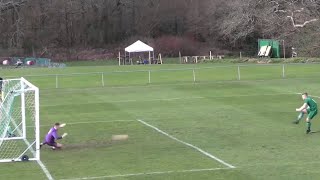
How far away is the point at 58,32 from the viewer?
93.8m

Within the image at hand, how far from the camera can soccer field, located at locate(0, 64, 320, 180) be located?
14406 millimetres

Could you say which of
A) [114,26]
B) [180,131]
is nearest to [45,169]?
[180,131]

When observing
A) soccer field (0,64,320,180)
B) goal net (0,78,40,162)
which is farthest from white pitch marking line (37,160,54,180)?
goal net (0,78,40,162)

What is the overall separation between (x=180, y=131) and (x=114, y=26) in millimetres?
77646

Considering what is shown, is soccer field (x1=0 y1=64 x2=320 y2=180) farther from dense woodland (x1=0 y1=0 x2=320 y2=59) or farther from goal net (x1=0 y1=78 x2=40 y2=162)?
dense woodland (x1=0 y1=0 x2=320 y2=59)

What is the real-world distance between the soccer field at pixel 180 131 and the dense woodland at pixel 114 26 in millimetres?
44948

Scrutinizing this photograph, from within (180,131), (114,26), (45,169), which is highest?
(114,26)

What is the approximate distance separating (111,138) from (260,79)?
87.3 ft

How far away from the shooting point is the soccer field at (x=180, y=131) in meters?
14.4

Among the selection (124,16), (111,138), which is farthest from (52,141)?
(124,16)

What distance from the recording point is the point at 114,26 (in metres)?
97.3

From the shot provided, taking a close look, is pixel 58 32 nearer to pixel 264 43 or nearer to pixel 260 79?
pixel 264 43

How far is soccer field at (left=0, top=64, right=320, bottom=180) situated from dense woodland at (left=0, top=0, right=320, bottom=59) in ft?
147

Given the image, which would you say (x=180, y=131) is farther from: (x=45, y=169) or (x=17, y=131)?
(x=45, y=169)
